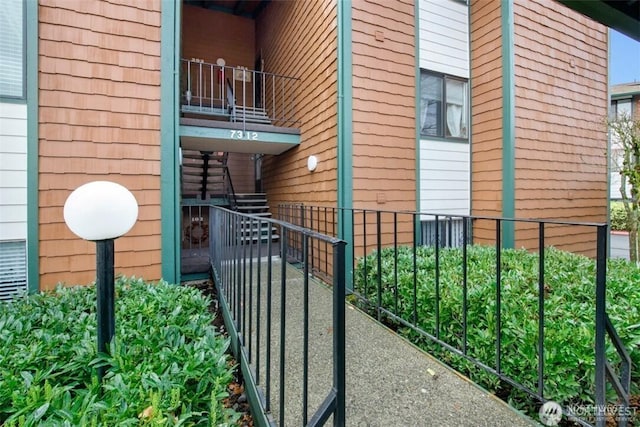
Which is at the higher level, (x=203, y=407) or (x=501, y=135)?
(x=501, y=135)

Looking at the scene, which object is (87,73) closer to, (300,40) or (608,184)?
(300,40)

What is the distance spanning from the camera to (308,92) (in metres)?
5.80

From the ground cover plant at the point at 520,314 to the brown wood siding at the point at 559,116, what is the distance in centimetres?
241

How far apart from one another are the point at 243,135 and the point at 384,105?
2407 millimetres

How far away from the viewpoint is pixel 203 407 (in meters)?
1.50

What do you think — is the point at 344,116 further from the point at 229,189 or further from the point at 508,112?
the point at 229,189

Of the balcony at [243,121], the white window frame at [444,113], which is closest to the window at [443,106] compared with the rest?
the white window frame at [444,113]

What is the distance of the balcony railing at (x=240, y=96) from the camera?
21.9 ft

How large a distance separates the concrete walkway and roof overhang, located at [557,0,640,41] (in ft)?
6.05

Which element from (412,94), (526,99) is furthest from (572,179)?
(412,94)

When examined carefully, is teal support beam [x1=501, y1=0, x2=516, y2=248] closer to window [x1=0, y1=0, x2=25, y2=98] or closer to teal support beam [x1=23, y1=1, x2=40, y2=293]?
teal support beam [x1=23, y1=1, x2=40, y2=293]

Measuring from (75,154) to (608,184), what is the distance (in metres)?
9.44

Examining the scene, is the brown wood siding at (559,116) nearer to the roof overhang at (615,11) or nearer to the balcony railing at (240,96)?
the balcony railing at (240,96)

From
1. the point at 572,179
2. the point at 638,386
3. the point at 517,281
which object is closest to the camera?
the point at 638,386
